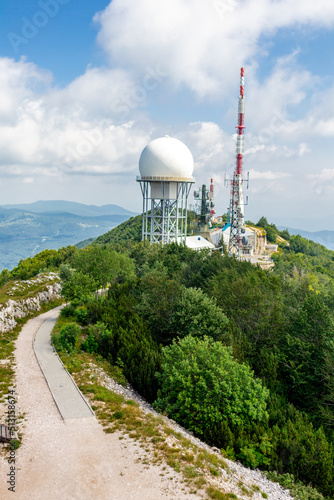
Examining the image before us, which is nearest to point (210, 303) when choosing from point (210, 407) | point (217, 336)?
point (217, 336)

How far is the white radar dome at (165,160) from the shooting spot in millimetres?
53688

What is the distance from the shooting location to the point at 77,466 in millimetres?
12477

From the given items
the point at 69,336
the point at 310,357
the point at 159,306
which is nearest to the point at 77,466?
the point at 69,336

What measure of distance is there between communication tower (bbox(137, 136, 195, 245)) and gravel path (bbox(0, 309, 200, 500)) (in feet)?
139

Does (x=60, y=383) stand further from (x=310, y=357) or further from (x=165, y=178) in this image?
(x=165, y=178)

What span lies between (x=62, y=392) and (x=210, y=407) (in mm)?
6858

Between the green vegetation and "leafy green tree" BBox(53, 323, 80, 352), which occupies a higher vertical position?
the green vegetation

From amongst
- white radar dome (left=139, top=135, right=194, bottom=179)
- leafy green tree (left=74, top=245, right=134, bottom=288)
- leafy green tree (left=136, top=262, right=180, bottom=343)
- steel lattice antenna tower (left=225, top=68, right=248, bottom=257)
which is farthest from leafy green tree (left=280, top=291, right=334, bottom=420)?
steel lattice antenna tower (left=225, top=68, right=248, bottom=257)

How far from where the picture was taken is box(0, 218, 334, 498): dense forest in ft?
52.8

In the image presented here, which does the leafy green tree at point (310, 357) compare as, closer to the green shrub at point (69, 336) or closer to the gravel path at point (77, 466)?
the gravel path at point (77, 466)

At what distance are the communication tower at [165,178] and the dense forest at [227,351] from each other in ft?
59.6

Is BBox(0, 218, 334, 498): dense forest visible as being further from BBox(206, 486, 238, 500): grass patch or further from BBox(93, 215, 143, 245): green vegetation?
BBox(93, 215, 143, 245): green vegetation

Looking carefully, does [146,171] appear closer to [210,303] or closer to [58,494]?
[210,303]

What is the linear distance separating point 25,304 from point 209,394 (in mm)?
19804
